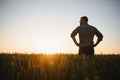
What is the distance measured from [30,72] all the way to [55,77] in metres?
0.58

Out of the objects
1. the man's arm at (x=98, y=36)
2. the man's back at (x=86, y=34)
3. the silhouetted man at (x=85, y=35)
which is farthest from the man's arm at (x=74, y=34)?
the man's arm at (x=98, y=36)

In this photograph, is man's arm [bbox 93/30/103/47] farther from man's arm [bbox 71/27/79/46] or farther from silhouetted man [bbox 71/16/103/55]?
man's arm [bbox 71/27/79/46]

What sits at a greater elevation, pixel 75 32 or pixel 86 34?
pixel 75 32

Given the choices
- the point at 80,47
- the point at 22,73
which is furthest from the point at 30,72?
the point at 80,47

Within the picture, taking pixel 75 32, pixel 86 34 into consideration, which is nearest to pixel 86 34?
pixel 86 34

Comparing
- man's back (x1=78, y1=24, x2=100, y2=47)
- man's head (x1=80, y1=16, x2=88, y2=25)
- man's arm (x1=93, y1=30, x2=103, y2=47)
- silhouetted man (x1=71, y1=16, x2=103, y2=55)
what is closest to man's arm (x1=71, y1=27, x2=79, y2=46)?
silhouetted man (x1=71, y1=16, x2=103, y2=55)

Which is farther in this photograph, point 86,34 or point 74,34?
point 74,34

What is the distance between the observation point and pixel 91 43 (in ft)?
32.8

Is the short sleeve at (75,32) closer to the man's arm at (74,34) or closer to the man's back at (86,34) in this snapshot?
the man's arm at (74,34)

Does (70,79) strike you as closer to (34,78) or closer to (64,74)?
(64,74)

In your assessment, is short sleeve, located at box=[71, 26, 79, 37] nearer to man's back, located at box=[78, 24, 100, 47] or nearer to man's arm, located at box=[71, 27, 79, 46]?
man's arm, located at box=[71, 27, 79, 46]

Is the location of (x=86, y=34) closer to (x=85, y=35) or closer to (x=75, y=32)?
(x=85, y=35)

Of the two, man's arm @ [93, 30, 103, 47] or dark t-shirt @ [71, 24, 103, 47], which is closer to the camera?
dark t-shirt @ [71, 24, 103, 47]

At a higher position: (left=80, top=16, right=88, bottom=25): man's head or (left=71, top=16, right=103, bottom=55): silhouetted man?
(left=80, top=16, right=88, bottom=25): man's head
